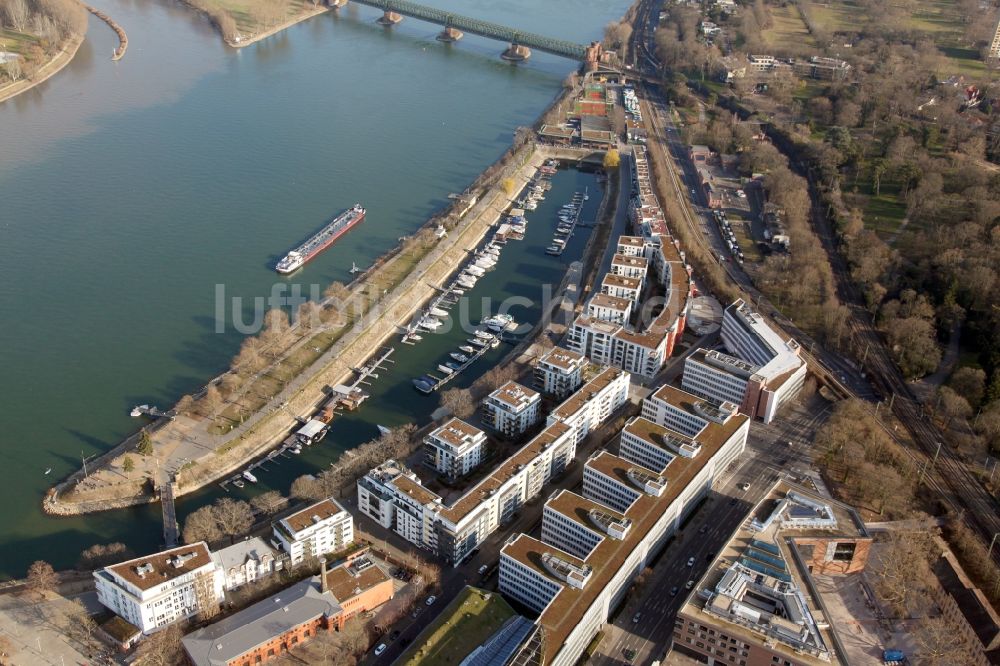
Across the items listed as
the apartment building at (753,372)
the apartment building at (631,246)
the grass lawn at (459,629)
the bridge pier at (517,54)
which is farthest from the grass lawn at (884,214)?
the bridge pier at (517,54)

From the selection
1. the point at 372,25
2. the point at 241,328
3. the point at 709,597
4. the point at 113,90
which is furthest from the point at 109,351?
the point at 372,25

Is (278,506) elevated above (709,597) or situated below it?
below

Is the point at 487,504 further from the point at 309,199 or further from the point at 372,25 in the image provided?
the point at 372,25

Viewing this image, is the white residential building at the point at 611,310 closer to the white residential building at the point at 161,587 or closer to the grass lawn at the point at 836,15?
the white residential building at the point at 161,587

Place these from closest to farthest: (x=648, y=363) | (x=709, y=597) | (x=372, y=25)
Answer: (x=709, y=597) → (x=648, y=363) → (x=372, y=25)

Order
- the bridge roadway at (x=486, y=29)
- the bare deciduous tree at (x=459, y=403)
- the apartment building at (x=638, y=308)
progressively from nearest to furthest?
the bare deciduous tree at (x=459, y=403) → the apartment building at (x=638, y=308) → the bridge roadway at (x=486, y=29)

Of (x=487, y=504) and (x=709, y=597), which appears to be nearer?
(x=709, y=597)

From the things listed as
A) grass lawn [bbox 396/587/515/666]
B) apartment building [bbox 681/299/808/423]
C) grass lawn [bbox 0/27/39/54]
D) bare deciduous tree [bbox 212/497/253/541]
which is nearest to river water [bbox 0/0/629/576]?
bare deciduous tree [bbox 212/497/253/541]
